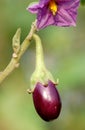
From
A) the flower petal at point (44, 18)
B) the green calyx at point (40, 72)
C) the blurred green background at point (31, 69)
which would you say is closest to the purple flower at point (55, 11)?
the flower petal at point (44, 18)

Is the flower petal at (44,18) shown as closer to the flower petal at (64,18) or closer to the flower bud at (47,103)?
the flower petal at (64,18)

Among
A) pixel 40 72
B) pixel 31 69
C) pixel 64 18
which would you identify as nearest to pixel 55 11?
pixel 64 18

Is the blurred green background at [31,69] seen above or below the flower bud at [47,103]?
below

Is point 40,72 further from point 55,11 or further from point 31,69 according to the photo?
point 31,69

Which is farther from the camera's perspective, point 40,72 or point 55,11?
point 40,72

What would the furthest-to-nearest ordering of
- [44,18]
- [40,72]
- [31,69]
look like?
[31,69]
[40,72]
[44,18]

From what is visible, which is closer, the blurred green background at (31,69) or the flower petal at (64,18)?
→ the flower petal at (64,18)

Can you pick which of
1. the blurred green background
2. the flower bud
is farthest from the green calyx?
the blurred green background

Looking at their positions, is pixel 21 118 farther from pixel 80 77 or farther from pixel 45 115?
pixel 45 115

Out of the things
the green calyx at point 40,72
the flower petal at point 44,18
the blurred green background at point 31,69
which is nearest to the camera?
the flower petal at point 44,18
